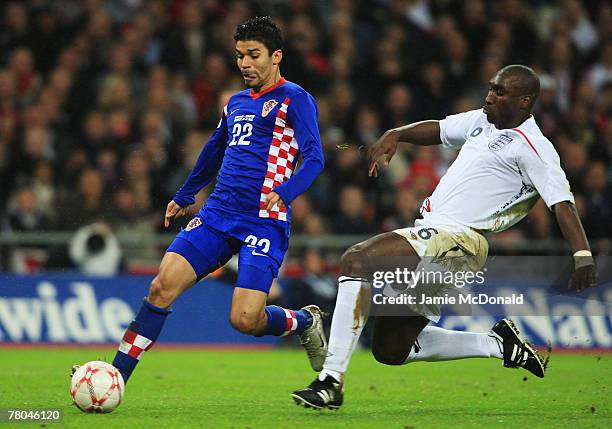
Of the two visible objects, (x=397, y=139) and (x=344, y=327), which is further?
(x=397, y=139)

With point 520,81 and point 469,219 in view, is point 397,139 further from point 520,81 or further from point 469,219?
point 520,81

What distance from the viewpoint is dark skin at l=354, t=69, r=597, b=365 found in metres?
5.84

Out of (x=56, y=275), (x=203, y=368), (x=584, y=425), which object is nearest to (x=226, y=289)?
(x=56, y=275)

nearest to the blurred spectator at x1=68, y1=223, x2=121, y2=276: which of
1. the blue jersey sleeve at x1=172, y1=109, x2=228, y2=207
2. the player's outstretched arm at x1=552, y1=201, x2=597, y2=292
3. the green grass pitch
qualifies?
the green grass pitch

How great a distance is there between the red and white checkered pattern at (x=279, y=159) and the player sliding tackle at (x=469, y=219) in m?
0.52

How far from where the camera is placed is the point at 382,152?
6.65m

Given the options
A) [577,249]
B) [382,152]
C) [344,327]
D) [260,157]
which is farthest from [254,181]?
[577,249]

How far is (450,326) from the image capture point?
11.8 m

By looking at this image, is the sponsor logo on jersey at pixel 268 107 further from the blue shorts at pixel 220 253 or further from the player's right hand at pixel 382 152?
the blue shorts at pixel 220 253

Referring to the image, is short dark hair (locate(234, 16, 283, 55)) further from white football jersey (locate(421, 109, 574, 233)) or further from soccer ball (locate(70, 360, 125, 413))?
soccer ball (locate(70, 360, 125, 413))

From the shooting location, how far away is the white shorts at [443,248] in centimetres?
632

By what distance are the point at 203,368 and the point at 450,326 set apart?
10.9 feet

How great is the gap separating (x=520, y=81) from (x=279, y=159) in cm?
150

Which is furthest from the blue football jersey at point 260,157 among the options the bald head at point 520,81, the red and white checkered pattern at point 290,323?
the bald head at point 520,81
